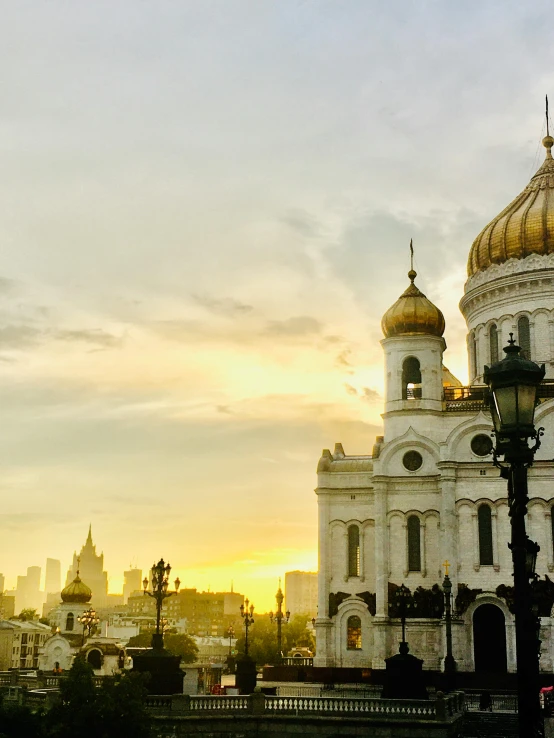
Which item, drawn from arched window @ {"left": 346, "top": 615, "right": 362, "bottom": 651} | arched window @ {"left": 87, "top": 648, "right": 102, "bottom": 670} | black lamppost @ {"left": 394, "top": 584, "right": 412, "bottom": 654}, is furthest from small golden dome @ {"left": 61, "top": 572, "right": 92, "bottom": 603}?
black lamppost @ {"left": 394, "top": 584, "right": 412, "bottom": 654}

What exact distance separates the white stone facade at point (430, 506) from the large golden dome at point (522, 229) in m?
0.72

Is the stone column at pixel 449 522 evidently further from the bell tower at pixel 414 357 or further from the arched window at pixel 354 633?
the arched window at pixel 354 633

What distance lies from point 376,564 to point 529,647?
3807 centimetres

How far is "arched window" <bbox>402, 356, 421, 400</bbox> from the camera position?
48469 mm

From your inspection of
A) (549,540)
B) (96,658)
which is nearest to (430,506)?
(549,540)

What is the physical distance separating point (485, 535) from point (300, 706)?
21.1 metres

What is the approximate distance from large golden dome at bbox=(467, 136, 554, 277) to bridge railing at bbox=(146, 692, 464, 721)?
29.6 meters

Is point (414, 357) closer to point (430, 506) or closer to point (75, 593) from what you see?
point (430, 506)

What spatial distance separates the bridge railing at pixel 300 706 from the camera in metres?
25.0

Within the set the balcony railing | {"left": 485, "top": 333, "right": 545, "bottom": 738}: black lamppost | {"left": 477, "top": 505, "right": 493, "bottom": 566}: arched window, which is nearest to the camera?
{"left": 485, "top": 333, "right": 545, "bottom": 738}: black lamppost

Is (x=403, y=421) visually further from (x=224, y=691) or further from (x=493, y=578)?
(x=224, y=691)

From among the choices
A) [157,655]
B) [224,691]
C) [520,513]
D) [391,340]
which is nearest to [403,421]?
[391,340]

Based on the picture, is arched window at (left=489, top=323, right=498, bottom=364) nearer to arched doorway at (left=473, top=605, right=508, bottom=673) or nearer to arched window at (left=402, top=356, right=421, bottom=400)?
arched window at (left=402, top=356, right=421, bottom=400)

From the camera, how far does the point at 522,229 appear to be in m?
49.7
